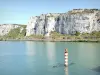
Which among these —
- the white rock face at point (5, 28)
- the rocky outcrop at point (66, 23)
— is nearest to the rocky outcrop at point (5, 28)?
the white rock face at point (5, 28)

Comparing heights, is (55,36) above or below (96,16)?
below

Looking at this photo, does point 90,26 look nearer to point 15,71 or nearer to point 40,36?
point 40,36

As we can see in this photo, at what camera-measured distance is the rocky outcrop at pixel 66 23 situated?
106 metres

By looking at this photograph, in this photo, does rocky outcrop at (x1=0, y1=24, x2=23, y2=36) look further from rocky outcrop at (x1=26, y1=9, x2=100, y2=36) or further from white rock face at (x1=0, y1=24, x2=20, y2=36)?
rocky outcrop at (x1=26, y1=9, x2=100, y2=36)

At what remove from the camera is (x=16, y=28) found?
164750mm

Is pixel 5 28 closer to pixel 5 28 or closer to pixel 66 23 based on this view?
pixel 5 28

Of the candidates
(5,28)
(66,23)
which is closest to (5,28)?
(5,28)

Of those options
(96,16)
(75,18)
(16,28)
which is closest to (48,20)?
(75,18)

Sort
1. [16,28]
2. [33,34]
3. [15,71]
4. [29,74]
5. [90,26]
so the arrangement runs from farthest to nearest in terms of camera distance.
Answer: [16,28] → [33,34] → [90,26] → [15,71] → [29,74]

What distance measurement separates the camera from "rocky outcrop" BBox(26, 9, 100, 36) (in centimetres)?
10606

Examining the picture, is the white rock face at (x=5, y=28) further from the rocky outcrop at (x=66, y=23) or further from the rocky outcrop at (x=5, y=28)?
the rocky outcrop at (x=66, y=23)

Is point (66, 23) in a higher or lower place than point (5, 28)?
higher

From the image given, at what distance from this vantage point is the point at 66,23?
112375 mm

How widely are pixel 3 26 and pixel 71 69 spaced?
147447 mm
